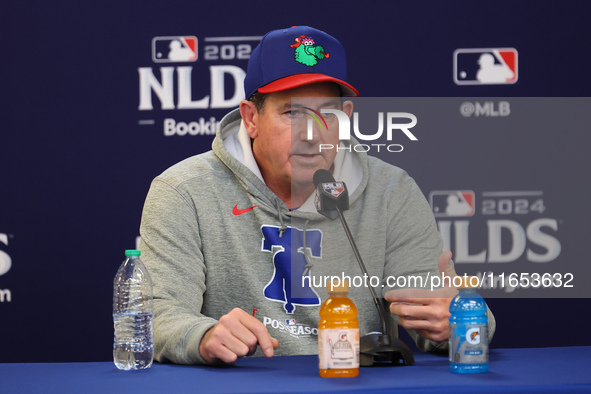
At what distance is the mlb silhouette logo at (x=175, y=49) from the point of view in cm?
237

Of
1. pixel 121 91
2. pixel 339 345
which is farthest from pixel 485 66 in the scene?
pixel 339 345

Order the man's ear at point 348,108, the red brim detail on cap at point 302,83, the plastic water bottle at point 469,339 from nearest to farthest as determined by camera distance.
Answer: the plastic water bottle at point 469,339 → the man's ear at point 348,108 → the red brim detail on cap at point 302,83

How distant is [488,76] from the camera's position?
7.71 feet

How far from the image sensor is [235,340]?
1.17 m

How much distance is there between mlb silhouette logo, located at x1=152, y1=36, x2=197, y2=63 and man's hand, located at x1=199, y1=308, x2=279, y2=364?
4.44 ft

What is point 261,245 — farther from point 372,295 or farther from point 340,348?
point 340,348

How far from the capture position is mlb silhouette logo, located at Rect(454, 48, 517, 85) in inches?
92.7

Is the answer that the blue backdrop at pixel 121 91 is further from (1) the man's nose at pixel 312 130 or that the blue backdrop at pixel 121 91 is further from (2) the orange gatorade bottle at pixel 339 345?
(2) the orange gatorade bottle at pixel 339 345

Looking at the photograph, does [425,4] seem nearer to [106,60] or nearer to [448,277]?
[106,60]

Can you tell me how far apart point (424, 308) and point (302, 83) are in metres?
0.55

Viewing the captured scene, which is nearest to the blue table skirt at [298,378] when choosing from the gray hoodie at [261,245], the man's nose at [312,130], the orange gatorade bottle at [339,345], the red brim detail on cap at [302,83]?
the orange gatorade bottle at [339,345]

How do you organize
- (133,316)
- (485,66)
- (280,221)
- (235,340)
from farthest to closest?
(485,66)
(280,221)
(133,316)
(235,340)

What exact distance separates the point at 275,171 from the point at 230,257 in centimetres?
23

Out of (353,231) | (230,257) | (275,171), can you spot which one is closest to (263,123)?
(275,171)
